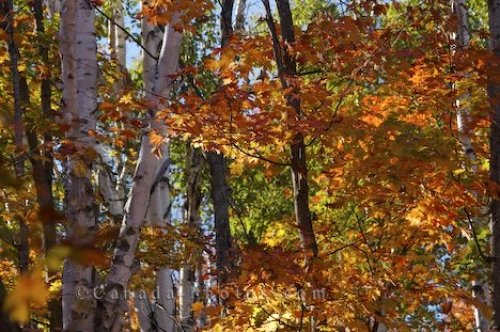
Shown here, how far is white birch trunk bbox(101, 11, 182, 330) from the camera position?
4535 millimetres

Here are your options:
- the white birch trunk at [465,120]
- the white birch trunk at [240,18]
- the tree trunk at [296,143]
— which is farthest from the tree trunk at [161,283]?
the white birch trunk at [465,120]

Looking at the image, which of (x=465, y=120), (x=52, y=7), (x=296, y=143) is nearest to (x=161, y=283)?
(x=296, y=143)

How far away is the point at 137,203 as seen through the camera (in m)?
4.63

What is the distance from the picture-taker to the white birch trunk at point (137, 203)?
4.54m

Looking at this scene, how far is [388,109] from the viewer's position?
621 centimetres

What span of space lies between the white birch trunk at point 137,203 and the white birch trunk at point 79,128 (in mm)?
176

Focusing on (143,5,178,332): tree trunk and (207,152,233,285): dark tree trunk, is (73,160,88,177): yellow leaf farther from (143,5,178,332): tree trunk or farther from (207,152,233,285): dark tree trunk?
(207,152,233,285): dark tree trunk

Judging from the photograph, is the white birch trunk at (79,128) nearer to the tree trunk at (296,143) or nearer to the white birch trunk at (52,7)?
the tree trunk at (296,143)

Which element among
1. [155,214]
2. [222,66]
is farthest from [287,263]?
[155,214]

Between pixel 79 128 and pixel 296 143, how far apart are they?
5.36ft

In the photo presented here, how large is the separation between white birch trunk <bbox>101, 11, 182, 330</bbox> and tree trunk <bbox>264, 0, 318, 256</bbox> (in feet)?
2.53

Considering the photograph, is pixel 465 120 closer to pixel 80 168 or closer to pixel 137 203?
pixel 137 203

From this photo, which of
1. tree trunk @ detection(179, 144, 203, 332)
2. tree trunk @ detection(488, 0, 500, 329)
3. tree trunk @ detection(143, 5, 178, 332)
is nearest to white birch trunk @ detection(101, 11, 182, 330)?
tree trunk @ detection(143, 5, 178, 332)

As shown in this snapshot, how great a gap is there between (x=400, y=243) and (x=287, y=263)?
2747mm
